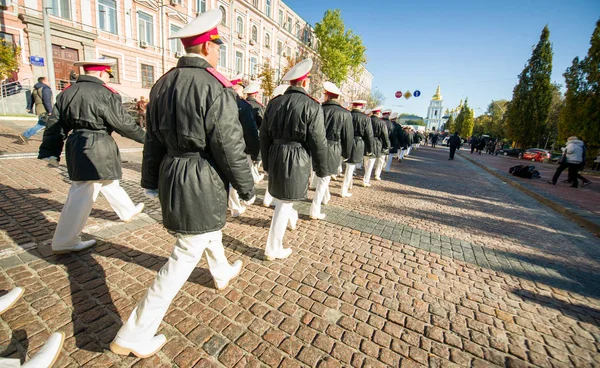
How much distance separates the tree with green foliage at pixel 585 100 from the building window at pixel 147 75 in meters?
32.1

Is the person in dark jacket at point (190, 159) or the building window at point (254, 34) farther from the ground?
the building window at point (254, 34)

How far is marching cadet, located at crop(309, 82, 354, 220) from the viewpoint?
5.07 metres

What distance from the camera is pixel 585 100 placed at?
17.7 metres

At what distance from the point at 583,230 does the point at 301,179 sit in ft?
22.4

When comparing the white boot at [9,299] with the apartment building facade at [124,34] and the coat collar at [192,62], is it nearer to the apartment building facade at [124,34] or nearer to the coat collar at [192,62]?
the coat collar at [192,62]

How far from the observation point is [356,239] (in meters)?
4.41

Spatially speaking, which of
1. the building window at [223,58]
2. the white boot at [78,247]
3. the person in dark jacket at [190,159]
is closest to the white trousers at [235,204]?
the white boot at [78,247]

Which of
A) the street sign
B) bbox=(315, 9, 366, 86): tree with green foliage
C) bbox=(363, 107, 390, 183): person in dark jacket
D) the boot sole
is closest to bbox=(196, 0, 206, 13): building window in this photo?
the street sign

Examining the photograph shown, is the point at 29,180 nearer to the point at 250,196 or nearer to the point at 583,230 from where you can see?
the point at 250,196

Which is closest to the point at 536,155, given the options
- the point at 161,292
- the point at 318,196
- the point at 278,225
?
the point at 318,196

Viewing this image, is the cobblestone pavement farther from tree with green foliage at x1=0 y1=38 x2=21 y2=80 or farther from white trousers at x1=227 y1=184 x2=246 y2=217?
tree with green foliage at x1=0 y1=38 x2=21 y2=80

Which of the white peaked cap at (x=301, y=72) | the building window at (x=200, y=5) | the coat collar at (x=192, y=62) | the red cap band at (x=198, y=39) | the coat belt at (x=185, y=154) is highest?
the building window at (x=200, y=5)

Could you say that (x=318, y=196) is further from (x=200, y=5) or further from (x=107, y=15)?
(x=200, y=5)

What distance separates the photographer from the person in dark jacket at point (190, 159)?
187 cm
